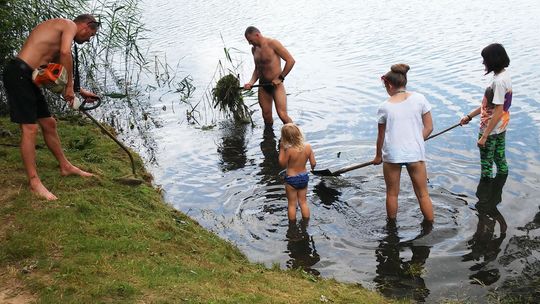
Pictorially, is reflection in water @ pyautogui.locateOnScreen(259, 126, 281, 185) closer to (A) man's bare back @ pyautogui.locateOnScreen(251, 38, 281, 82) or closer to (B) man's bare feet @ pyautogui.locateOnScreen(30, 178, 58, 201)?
(A) man's bare back @ pyautogui.locateOnScreen(251, 38, 281, 82)

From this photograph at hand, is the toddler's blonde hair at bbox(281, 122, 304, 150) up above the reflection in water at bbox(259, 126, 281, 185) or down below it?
above

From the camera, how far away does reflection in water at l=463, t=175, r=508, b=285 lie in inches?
231

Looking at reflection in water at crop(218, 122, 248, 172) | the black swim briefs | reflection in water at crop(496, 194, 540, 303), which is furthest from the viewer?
the black swim briefs

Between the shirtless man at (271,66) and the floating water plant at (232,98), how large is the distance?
121 cm

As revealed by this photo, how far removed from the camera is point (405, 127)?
20.9 feet

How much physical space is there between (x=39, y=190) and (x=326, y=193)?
3.90 m

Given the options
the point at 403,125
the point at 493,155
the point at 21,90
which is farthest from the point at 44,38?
the point at 493,155

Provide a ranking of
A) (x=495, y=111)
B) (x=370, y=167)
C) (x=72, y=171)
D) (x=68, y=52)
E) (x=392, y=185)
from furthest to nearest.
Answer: (x=370, y=167), (x=495, y=111), (x=72, y=171), (x=392, y=185), (x=68, y=52)

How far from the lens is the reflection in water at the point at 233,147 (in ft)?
33.3

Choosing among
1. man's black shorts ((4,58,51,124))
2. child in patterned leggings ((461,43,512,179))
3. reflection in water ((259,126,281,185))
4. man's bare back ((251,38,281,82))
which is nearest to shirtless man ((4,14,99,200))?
man's black shorts ((4,58,51,124))

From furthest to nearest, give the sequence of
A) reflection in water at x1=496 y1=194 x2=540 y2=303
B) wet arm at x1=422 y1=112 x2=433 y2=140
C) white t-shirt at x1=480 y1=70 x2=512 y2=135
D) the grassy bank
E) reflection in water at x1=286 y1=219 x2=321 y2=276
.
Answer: white t-shirt at x1=480 y1=70 x2=512 y2=135 → reflection in water at x1=286 y1=219 x2=321 y2=276 → wet arm at x1=422 y1=112 x2=433 y2=140 → reflection in water at x1=496 y1=194 x2=540 y2=303 → the grassy bank

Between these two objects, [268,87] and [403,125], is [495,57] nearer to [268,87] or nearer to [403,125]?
[403,125]

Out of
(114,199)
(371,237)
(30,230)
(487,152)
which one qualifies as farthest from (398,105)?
(30,230)

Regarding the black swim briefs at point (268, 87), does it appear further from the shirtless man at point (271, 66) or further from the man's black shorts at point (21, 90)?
the man's black shorts at point (21, 90)
